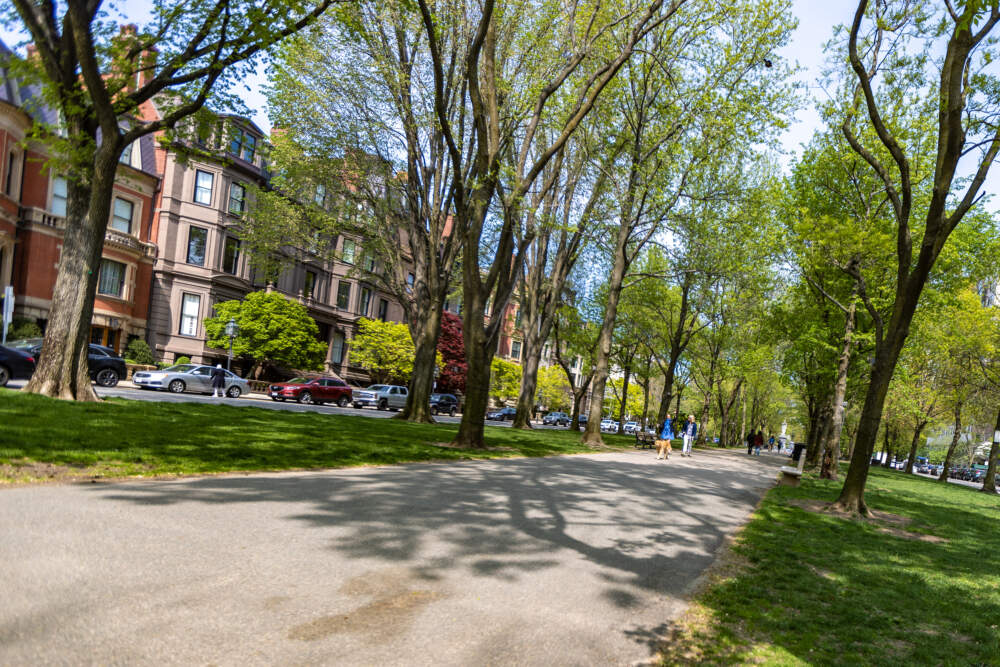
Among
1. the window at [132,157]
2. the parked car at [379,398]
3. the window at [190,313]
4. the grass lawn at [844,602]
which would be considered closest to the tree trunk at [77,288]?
the grass lawn at [844,602]

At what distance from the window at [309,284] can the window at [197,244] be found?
8.31m

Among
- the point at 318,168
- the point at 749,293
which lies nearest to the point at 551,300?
the point at 749,293

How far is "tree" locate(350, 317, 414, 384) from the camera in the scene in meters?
45.7

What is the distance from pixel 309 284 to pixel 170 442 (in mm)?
37278

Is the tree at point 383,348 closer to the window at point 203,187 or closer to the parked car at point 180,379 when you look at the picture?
the window at point 203,187

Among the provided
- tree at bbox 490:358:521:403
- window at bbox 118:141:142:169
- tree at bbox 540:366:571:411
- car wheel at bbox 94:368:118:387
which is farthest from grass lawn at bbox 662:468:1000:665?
tree at bbox 540:366:571:411

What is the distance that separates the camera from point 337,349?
1898 inches

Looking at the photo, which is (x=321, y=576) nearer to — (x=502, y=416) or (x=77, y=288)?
(x=77, y=288)

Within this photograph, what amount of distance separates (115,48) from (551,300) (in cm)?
2076

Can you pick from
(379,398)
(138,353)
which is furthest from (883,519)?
(138,353)

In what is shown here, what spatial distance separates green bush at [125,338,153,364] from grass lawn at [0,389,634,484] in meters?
19.7

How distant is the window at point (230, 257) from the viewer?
127 feet

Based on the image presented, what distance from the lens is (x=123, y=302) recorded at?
33875 mm

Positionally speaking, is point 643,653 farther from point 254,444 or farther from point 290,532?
point 254,444
